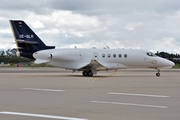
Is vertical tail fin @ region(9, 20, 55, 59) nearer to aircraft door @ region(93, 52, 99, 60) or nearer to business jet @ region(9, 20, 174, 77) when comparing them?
business jet @ region(9, 20, 174, 77)

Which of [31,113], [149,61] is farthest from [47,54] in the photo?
[31,113]

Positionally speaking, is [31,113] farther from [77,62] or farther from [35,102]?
[77,62]

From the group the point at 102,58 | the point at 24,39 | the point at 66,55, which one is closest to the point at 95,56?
the point at 102,58

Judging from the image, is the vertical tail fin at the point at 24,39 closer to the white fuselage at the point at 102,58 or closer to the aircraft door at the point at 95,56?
the white fuselage at the point at 102,58

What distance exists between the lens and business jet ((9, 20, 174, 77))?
33.2 m

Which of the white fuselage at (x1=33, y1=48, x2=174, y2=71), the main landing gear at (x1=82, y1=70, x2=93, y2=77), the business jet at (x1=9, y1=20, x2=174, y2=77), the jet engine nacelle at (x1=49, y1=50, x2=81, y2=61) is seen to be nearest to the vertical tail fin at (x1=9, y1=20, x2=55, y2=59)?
the business jet at (x1=9, y1=20, x2=174, y2=77)

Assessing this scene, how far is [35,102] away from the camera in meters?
11.9

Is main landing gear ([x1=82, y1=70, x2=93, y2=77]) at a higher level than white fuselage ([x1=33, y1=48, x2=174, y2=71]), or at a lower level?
lower

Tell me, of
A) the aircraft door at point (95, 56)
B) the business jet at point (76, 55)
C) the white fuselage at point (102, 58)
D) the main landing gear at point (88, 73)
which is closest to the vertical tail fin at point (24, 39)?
the business jet at point (76, 55)

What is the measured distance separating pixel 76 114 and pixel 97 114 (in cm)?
61

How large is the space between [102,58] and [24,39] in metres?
8.31

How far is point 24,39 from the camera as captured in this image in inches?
1316

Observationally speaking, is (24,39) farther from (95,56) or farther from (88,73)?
(95,56)

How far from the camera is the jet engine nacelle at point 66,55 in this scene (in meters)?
32.9
